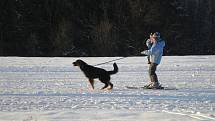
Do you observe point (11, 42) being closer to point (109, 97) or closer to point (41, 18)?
point (41, 18)

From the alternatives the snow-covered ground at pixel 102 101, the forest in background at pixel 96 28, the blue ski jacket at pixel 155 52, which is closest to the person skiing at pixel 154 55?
the blue ski jacket at pixel 155 52

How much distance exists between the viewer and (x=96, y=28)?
6169 centimetres

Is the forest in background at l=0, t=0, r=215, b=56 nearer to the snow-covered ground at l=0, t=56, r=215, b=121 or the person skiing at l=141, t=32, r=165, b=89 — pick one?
the snow-covered ground at l=0, t=56, r=215, b=121

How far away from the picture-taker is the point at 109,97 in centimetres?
1391

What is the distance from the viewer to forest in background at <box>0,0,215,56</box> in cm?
6062

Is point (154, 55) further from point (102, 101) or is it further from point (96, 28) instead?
point (96, 28)

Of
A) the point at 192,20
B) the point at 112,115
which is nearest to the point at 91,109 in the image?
the point at 112,115

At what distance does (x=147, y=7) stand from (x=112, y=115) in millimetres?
56276

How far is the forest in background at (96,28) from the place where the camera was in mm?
60625

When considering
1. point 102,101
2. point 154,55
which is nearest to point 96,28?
point 154,55

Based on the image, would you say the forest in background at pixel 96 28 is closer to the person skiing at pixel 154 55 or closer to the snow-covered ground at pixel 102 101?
the snow-covered ground at pixel 102 101

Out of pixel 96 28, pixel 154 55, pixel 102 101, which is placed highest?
pixel 96 28

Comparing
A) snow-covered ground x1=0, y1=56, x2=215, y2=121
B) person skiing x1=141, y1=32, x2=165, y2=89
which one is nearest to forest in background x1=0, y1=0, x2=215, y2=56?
snow-covered ground x1=0, y1=56, x2=215, y2=121

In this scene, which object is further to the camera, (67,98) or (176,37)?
(176,37)
